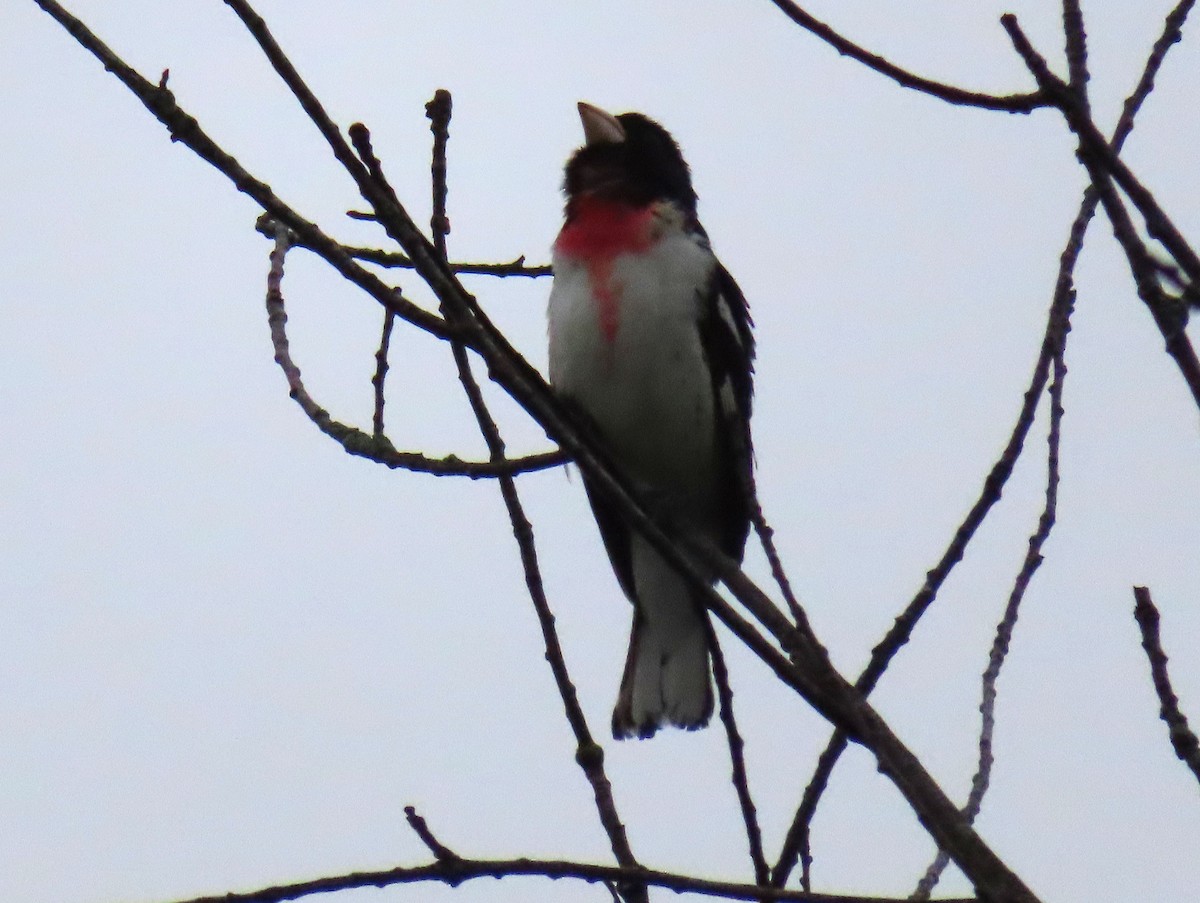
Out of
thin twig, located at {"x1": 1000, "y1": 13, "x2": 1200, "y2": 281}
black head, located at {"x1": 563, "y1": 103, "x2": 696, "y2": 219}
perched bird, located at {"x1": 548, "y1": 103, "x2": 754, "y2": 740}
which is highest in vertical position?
black head, located at {"x1": 563, "y1": 103, "x2": 696, "y2": 219}

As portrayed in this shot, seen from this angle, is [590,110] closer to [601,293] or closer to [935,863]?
[601,293]

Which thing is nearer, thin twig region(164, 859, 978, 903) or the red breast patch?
thin twig region(164, 859, 978, 903)

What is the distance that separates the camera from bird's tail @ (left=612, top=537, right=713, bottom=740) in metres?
4.28

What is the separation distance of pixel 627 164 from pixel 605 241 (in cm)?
52

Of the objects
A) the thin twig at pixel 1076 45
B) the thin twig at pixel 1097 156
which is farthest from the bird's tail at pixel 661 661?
the thin twig at pixel 1097 156

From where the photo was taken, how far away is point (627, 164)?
470cm

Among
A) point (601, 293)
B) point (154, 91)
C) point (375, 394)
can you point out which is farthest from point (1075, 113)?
point (601, 293)

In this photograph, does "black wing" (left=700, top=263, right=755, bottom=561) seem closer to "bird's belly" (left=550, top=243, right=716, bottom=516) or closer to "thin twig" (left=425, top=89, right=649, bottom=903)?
"bird's belly" (left=550, top=243, right=716, bottom=516)

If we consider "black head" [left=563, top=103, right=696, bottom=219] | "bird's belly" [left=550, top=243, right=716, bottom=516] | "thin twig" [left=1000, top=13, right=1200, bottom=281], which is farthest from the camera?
"black head" [left=563, top=103, right=696, bottom=219]

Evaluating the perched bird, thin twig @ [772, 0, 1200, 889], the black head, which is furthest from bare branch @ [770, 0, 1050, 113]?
the black head

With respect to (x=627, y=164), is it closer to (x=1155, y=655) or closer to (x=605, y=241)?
(x=605, y=241)

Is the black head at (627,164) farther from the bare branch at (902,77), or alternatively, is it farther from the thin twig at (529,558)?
the bare branch at (902,77)

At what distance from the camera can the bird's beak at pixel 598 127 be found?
15.7 ft

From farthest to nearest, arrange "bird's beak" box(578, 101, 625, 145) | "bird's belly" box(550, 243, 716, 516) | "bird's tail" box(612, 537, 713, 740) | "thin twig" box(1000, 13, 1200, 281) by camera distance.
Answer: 1. "bird's beak" box(578, 101, 625, 145)
2. "bird's tail" box(612, 537, 713, 740)
3. "bird's belly" box(550, 243, 716, 516)
4. "thin twig" box(1000, 13, 1200, 281)
